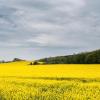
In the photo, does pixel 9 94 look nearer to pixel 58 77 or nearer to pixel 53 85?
pixel 53 85

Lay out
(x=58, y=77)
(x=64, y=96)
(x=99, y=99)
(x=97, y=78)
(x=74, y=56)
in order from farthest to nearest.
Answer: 1. (x=74, y=56)
2. (x=58, y=77)
3. (x=97, y=78)
4. (x=64, y=96)
5. (x=99, y=99)

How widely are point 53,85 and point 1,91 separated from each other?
181 inches

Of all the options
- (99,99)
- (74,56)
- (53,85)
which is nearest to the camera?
(99,99)

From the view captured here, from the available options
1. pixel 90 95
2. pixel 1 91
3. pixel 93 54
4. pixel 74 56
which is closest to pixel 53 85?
pixel 1 91

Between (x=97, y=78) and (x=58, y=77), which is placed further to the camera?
(x=58, y=77)

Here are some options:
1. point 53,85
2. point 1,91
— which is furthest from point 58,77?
point 1,91

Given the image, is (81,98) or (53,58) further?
(53,58)

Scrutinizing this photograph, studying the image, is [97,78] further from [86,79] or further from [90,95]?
[90,95]

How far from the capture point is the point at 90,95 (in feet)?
53.4

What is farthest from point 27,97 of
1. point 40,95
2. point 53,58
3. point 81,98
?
point 53,58

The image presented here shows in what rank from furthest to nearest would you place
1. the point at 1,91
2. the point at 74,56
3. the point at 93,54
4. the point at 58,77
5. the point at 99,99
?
the point at 74,56 < the point at 93,54 < the point at 58,77 < the point at 1,91 < the point at 99,99

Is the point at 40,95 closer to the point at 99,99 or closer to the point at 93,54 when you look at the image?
the point at 99,99

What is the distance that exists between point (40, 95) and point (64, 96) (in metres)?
1.25

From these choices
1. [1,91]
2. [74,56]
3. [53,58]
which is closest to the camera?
[1,91]
